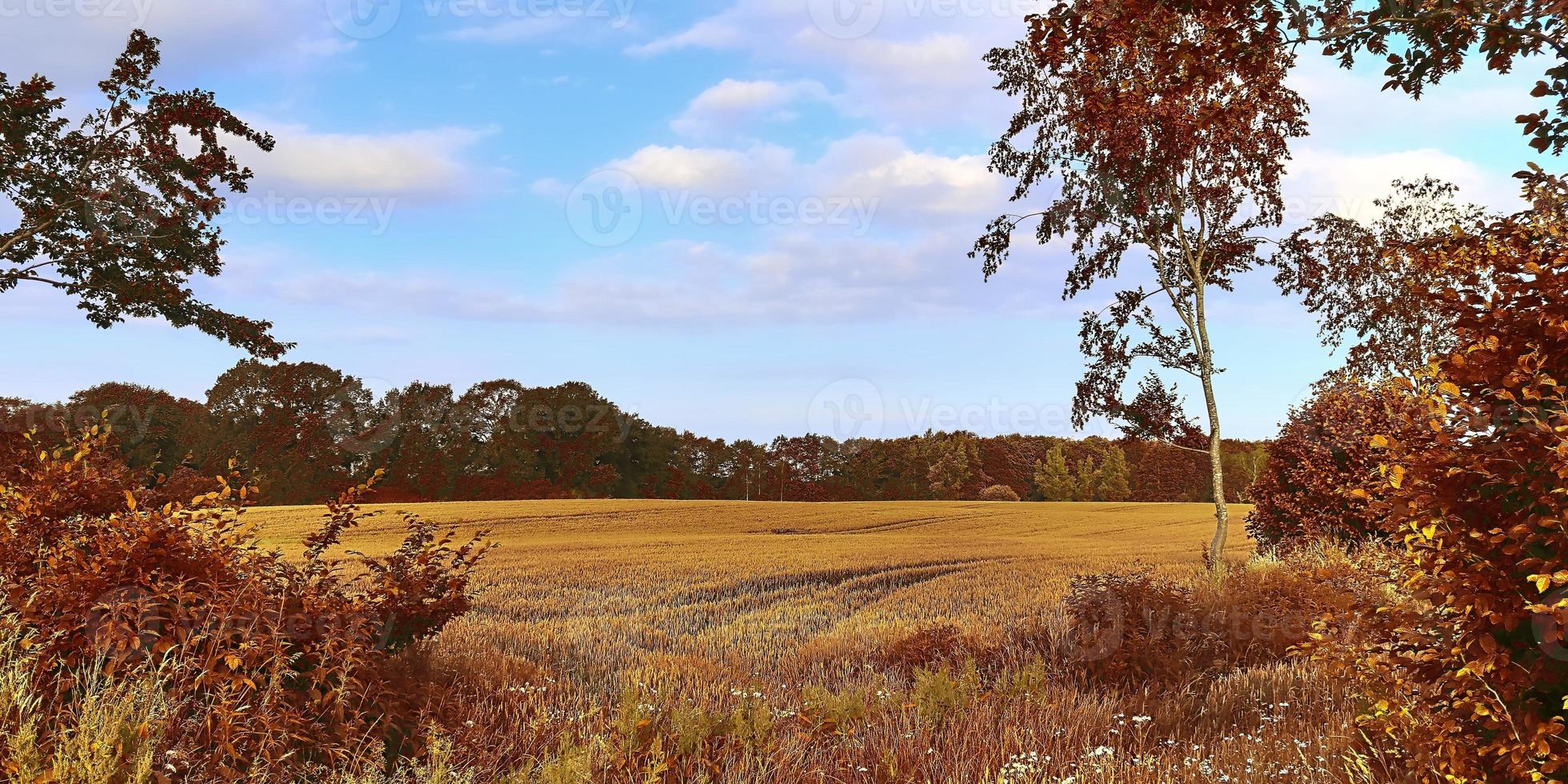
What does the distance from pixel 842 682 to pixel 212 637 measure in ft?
17.5

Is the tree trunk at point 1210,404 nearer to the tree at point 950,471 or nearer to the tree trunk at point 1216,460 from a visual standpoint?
the tree trunk at point 1216,460

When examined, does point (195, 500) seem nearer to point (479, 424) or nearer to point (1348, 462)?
point (1348, 462)

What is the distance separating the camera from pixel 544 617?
39.7ft

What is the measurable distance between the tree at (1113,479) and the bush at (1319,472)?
A: 5345 centimetres

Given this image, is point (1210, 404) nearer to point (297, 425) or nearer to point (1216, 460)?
point (1216, 460)

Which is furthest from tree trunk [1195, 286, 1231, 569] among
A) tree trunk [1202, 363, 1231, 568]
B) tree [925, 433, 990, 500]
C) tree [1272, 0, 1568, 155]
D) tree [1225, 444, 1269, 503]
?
tree [925, 433, 990, 500]

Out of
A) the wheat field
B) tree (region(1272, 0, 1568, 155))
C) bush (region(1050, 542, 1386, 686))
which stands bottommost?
the wheat field

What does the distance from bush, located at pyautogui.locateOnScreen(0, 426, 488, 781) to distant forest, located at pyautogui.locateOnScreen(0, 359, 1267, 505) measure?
43366mm

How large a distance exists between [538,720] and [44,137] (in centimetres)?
1521

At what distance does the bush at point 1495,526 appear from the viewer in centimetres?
354

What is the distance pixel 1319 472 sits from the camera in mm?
14688

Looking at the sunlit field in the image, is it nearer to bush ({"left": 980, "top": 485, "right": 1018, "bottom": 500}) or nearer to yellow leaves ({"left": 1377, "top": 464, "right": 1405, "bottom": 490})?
yellow leaves ({"left": 1377, "top": 464, "right": 1405, "bottom": 490})

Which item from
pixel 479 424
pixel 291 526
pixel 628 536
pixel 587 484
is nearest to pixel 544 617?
pixel 628 536

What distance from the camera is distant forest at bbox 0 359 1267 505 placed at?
2047 inches
